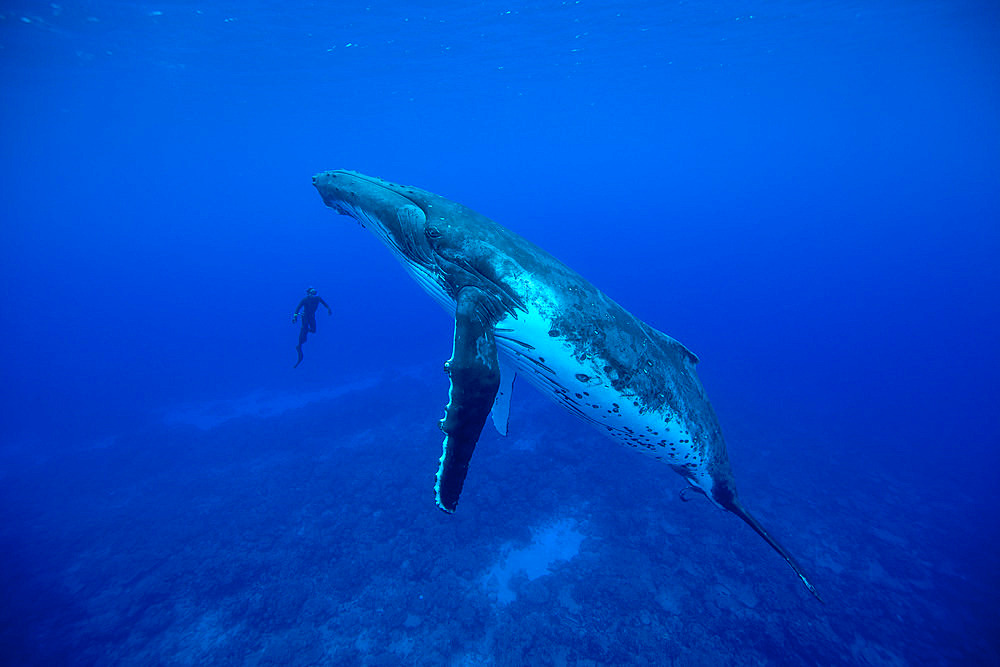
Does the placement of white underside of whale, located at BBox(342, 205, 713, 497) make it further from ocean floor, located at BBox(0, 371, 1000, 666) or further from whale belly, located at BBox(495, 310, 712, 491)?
ocean floor, located at BBox(0, 371, 1000, 666)

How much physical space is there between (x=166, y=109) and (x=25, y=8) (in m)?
25.5

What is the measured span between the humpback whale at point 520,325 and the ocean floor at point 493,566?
6512 millimetres

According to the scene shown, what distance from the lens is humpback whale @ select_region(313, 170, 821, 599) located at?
3414 millimetres

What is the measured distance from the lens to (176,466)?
1784 cm

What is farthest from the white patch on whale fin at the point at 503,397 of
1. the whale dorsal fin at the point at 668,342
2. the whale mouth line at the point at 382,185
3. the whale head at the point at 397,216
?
the whale mouth line at the point at 382,185

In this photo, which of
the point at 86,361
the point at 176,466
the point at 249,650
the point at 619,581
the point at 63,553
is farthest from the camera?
A: the point at 86,361

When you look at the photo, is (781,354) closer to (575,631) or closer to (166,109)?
(575,631)

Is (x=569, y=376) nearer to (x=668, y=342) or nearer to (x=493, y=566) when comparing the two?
(x=668, y=342)

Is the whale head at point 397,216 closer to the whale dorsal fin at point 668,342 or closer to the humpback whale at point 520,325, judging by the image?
the humpback whale at point 520,325

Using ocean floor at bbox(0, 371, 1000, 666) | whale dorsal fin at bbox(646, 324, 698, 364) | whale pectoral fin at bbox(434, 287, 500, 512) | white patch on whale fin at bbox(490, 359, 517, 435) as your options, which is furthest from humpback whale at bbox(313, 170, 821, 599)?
ocean floor at bbox(0, 371, 1000, 666)

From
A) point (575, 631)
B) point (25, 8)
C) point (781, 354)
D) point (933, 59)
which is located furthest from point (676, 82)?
point (575, 631)

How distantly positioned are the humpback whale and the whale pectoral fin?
0.01 meters

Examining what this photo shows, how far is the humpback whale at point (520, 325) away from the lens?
341 centimetres

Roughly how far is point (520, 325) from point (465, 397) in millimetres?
1016
